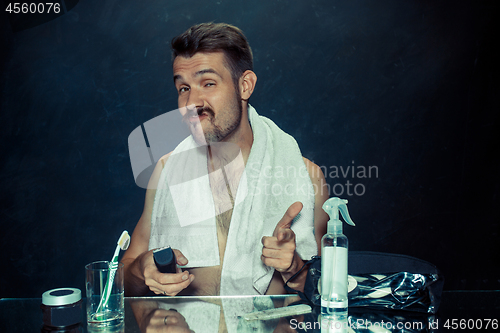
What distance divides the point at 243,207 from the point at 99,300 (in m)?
0.45

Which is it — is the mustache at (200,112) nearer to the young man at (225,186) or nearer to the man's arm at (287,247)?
the young man at (225,186)

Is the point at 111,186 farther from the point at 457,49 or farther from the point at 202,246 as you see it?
the point at 457,49

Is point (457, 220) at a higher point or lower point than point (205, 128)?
lower

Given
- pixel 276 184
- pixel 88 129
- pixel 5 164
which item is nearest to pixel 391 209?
pixel 276 184

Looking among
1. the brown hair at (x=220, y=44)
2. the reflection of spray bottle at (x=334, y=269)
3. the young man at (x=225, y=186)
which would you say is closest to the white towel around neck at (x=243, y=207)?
the young man at (x=225, y=186)

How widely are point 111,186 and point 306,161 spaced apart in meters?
0.55

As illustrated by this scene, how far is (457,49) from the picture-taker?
1.09 meters

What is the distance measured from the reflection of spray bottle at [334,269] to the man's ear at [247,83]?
1.51 feet

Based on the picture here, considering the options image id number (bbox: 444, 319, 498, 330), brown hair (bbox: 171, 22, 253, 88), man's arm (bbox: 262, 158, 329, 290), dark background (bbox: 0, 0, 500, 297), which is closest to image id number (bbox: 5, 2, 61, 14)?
dark background (bbox: 0, 0, 500, 297)

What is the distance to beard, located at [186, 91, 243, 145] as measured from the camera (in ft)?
3.55

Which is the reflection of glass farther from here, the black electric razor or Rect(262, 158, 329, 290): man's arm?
Rect(262, 158, 329, 290): man's arm

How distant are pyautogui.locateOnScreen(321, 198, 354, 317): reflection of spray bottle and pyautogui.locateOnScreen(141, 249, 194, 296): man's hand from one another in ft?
1.07

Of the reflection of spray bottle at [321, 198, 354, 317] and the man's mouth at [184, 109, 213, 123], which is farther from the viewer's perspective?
the man's mouth at [184, 109, 213, 123]
